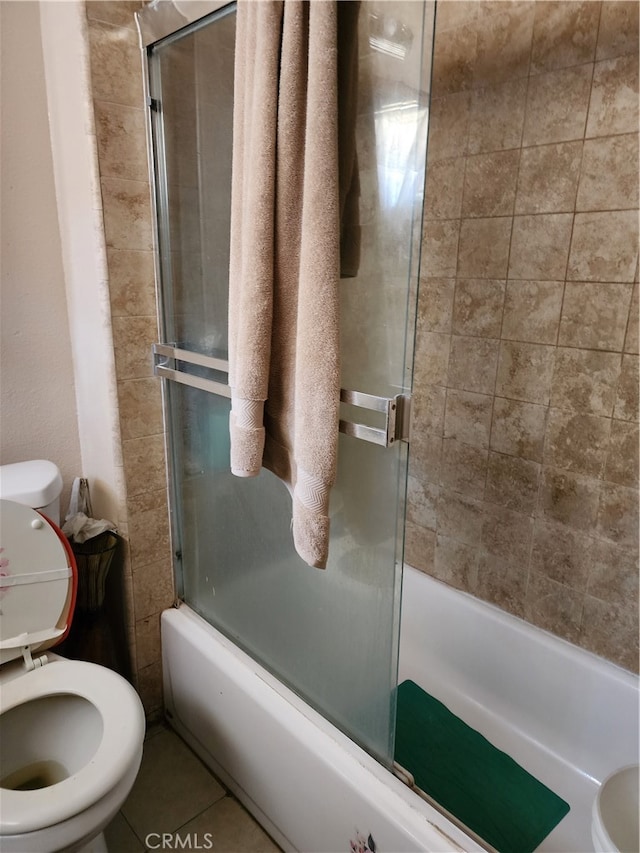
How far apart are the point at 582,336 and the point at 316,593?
0.93 metres

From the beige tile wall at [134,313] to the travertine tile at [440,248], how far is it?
32.3 inches

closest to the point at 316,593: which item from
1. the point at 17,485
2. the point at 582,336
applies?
the point at 17,485

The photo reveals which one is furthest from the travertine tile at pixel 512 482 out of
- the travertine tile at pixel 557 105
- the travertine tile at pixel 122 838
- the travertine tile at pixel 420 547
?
the travertine tile at pixel 122 838

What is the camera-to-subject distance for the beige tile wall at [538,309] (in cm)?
139

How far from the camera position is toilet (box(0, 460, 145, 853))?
1.32m

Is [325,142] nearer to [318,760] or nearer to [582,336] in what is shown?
[582,336]

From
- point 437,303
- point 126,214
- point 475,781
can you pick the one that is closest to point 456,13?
point 437,303

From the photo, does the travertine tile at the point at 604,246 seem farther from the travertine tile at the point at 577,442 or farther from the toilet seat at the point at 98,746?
the toilet seat at the point at 98,746

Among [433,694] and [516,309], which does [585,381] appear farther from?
[433,694]

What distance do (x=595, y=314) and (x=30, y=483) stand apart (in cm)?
148

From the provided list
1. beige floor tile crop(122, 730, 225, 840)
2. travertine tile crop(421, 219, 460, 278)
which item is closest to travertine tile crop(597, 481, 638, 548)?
travertine tile crop(421, 219, 460, 278)

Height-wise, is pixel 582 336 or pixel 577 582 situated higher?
pixel 582 336

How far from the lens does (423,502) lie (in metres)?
1.95

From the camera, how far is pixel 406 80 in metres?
0.85
